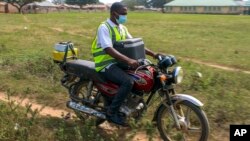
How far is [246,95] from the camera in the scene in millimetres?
8586

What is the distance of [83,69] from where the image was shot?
20.6ft

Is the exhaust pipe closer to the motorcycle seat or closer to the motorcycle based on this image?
the motorcycle

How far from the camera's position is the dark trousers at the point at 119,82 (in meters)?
5.64

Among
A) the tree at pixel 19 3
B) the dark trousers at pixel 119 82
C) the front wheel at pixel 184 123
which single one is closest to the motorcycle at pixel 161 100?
the front wheel at pixel 184 123

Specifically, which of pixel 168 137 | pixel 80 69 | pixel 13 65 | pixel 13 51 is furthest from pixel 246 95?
pixel 13 51

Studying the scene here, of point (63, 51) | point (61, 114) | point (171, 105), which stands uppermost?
point (63, 51)

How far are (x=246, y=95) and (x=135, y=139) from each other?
11.4 feet

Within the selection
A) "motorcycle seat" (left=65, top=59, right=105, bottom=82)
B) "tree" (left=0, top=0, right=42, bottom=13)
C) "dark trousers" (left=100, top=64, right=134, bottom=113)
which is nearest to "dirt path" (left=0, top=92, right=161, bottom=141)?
"dark trousers" (left=100, top=64, right=134, bottom=113)

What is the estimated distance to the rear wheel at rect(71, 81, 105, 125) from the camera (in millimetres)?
6410

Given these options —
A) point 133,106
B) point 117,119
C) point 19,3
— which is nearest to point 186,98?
point 133,106

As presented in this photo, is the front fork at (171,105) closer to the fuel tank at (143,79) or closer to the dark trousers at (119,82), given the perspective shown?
the fuel tank at (143,79)

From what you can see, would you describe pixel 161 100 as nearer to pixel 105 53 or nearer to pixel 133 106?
pixel 133 106

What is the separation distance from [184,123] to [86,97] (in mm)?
1808

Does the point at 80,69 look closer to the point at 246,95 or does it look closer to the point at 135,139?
the point at 135,139
